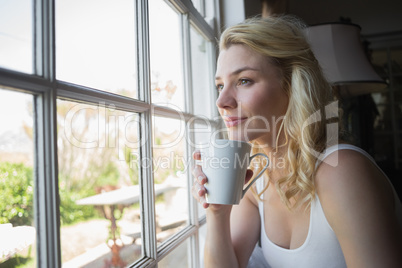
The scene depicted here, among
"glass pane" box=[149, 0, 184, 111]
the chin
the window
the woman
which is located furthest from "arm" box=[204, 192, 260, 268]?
"glass pane" box=[149, 0, 184, 111]

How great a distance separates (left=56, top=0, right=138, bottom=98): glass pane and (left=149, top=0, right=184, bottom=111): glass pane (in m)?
0.10

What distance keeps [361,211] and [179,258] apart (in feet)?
1.85

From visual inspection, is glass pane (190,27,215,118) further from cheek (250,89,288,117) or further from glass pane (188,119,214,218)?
cheek (250,89,288,117)

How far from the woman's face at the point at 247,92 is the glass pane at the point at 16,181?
1.81ft

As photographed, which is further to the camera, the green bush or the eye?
the eye

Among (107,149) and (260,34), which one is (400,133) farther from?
(107,149)

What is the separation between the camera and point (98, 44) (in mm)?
692

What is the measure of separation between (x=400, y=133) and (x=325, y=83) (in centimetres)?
273

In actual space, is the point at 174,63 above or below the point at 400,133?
above

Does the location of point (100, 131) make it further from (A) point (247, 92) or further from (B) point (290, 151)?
(B) point (290, 151)

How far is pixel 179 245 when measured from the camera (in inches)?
39.4

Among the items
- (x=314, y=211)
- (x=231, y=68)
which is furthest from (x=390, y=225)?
(x=231, y=68)

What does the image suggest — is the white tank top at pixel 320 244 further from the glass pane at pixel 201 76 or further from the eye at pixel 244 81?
the glass pane at pixel 201 76

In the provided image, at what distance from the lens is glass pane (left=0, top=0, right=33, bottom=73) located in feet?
1.42
